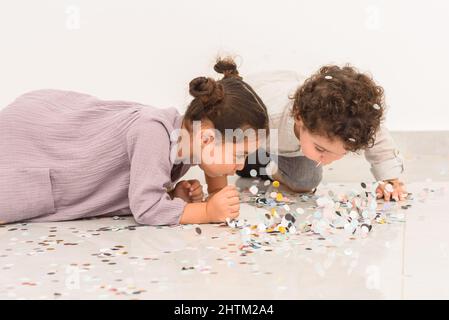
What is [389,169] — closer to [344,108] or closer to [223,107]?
[344,108]

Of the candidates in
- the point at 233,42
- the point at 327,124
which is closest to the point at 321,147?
the point at 327,124

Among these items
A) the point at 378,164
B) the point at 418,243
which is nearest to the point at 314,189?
the point at 378,164

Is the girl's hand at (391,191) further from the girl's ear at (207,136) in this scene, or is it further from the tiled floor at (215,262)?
the girl's ear at (207,136)

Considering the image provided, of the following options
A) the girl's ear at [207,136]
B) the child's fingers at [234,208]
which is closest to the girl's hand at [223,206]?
the child's fingers at [234,208]

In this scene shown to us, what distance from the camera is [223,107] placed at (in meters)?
1.57

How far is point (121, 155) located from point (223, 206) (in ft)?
0.79

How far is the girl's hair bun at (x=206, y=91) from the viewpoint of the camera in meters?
1.56

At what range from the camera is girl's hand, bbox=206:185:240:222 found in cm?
154

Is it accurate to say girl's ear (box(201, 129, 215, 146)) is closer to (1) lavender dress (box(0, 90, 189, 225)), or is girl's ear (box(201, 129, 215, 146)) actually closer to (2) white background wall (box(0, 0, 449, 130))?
(1) lavender dress (box(0, 90, 189, 225))

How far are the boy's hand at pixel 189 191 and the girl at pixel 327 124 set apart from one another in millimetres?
243

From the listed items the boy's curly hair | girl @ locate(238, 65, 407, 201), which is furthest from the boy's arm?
the boy's curly hair

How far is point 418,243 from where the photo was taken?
4.62 feet

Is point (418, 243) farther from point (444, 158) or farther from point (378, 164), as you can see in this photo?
point (444, 158)
